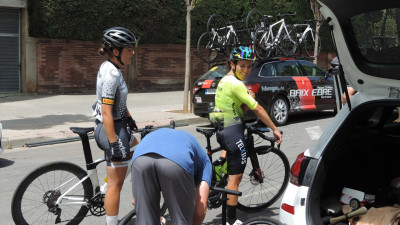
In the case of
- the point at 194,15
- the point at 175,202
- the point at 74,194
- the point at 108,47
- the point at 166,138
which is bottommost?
the point at 74,194

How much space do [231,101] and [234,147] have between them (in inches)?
17.6

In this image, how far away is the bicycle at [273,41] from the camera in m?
13.9

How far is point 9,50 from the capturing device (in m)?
17.0

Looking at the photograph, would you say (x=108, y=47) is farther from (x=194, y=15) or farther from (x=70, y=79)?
(x=194, y=15)

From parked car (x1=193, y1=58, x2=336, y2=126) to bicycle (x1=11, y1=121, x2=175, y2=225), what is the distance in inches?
275

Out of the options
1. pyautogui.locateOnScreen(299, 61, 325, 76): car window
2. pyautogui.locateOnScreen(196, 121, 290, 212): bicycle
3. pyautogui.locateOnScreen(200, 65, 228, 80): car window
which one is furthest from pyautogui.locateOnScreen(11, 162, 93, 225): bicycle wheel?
pyautogui.locateOnScreen(299, 61, 325, 76): car window

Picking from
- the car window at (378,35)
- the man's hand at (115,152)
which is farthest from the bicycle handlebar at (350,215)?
the man's hand at (115,152)

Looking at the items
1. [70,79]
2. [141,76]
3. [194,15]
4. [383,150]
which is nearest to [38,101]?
[70,79]

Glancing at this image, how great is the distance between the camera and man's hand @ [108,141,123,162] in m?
4.79

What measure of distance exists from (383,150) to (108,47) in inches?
98.5

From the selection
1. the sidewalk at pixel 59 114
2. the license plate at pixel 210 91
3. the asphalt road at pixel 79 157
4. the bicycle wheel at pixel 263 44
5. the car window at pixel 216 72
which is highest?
the bicycle wheel at pixel 263 44

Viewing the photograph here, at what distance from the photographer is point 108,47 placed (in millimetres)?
4895

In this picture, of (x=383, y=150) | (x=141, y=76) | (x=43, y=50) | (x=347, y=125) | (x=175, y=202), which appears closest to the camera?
(x=175, y=202)

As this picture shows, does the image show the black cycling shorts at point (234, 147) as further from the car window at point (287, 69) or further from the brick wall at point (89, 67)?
the brick wall at point (89, 67)
